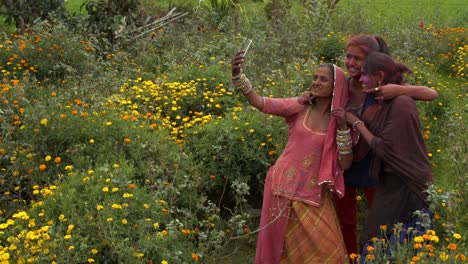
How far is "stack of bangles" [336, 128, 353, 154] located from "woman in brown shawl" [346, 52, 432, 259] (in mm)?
69

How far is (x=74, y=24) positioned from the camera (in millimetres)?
8258

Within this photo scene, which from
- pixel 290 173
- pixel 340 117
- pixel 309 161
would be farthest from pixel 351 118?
pixel 290 173

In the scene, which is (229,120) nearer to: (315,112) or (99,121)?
(99,121)

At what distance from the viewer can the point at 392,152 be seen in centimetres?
323

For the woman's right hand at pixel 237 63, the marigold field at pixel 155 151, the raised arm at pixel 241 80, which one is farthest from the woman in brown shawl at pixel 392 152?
the woman's right hand at pixel 237 63

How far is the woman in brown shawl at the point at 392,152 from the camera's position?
10.6 ft

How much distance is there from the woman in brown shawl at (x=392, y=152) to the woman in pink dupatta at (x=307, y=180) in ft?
0.63

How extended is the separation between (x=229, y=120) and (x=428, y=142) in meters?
1.78

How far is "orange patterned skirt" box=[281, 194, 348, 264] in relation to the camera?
356 cm

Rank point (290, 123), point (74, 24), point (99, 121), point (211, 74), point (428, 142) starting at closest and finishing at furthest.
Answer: point (290, 123), point (99, 121), point (428, 142), point (211, 74), point (74, 24)

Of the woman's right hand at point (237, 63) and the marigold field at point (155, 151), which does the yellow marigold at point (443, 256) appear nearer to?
the marigold field at point (155, 151)

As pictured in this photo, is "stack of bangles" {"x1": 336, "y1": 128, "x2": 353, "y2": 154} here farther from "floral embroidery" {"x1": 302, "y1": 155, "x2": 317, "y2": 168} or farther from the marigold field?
the marigold field

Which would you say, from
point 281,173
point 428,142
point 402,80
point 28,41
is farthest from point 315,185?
point 28,41

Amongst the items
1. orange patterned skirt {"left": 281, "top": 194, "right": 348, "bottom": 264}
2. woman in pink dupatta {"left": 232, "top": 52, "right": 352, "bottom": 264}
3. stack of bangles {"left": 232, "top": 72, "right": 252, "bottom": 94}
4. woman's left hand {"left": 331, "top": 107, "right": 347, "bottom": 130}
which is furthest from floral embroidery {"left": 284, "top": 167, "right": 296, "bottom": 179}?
stack of bangles {"left": 232, "top": 72, "right": 252, "bottom": 94}
